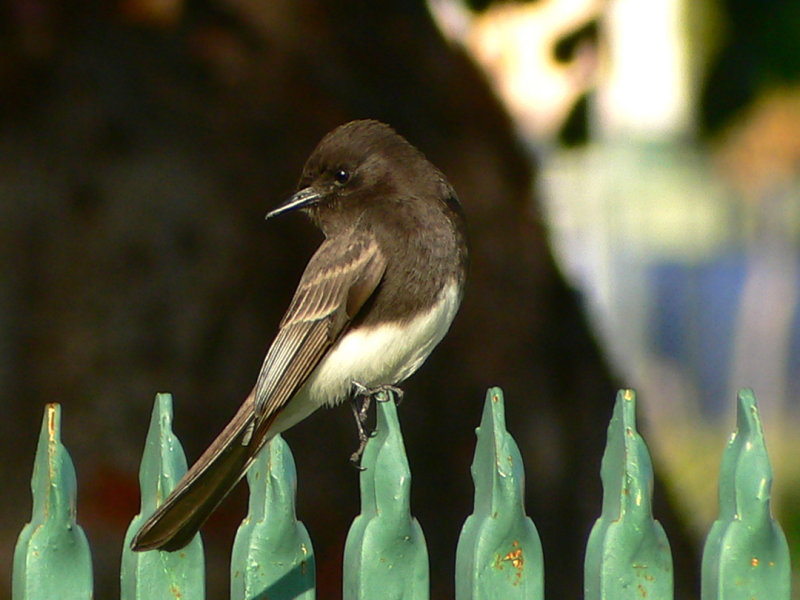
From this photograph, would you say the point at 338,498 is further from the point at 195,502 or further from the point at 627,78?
the point at 627,78

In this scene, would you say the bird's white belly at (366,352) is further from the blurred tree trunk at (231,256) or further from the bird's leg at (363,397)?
the blurred tree trunk at (231,256)

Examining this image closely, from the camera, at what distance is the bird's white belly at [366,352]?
3.51 m

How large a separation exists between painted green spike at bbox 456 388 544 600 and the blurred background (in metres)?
2.25

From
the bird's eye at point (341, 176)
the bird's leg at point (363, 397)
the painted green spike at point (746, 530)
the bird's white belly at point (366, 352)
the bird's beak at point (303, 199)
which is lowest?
the painted green spike at point (746, 530)

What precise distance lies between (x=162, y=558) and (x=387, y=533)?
42cm

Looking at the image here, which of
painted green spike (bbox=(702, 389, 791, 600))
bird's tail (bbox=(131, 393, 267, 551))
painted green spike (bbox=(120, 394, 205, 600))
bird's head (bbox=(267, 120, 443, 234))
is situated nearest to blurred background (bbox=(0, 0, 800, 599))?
bird's head (bbox=(267, 120, 443, 234))

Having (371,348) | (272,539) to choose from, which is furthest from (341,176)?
(272,539)

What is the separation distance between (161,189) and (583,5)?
169cm

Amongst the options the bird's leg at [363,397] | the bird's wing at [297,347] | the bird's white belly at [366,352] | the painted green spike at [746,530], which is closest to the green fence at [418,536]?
the painted green spike at [746,530]

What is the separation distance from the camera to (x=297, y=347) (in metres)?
3.42

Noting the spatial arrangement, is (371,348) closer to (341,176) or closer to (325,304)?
(325,304)

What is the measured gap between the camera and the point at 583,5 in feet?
16.1

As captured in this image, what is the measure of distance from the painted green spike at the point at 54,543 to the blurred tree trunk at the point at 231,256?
2058 mm

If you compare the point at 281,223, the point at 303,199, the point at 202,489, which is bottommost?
the point at 202,489
